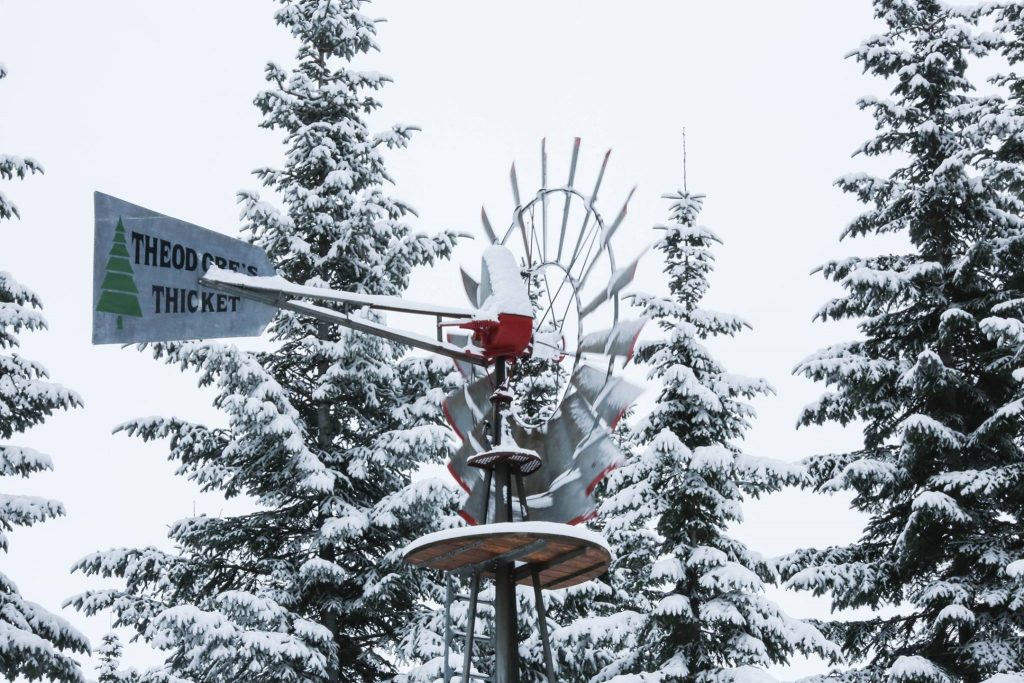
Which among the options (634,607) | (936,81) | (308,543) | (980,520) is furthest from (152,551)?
(936,81)

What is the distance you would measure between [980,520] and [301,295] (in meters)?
9.53

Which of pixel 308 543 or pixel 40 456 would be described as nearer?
pixel 40 456

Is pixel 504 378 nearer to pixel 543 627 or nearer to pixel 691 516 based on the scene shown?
pixel 543 627

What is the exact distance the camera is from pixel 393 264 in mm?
16359

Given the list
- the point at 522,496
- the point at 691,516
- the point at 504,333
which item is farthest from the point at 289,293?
the point at 691,516

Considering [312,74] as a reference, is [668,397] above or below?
below

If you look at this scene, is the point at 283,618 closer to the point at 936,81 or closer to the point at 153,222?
the point at 153,222

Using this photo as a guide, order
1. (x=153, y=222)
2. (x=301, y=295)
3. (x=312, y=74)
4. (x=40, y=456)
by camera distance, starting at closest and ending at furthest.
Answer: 1. (x=153, y=222)
2. (x=301, y=295)
3. (x=40, y=456)
4. (x=312, y=74)

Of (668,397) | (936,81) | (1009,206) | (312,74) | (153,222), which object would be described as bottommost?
(153,222)

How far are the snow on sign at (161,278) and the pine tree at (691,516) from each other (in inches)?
301

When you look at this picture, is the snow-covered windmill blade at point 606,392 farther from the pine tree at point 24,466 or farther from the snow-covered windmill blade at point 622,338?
the pine tree at point 24,466

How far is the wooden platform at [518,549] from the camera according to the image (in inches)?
280

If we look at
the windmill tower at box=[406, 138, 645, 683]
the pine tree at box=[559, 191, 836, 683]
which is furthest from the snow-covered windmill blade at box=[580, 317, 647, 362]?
the pine tree at box=[559, 191, 836, 683]

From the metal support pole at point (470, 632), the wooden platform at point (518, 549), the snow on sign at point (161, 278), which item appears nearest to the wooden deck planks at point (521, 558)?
the wooden platform at point (518, 549)
